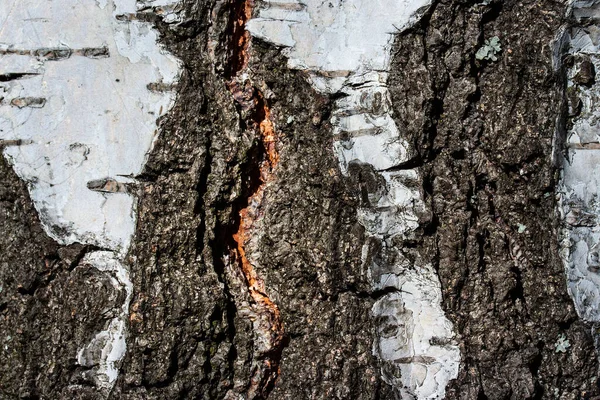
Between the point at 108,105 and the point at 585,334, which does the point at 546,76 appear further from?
the point at 108,105

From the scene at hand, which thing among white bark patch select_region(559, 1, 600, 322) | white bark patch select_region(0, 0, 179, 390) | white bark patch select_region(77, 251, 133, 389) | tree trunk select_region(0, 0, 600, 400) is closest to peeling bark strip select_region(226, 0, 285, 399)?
tree trunk select_region(0, 0, 600, 400)

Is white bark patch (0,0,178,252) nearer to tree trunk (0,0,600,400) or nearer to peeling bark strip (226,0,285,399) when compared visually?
tree trunk (0,0,600,400)

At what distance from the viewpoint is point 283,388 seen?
1.67 metres

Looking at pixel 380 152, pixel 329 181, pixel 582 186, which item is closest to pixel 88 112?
pixel 329 181

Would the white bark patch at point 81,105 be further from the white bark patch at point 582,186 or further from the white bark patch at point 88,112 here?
the white bark patch at point 582,186

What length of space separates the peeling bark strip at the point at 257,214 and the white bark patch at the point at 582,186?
2.40ft

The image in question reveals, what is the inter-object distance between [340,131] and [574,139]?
0.58m

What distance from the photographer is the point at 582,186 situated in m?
1.60

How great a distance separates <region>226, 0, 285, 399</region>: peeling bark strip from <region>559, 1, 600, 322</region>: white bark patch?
28.9 inches

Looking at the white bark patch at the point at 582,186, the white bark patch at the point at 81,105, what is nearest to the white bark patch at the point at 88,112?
the white bark patch at the point at 81,105

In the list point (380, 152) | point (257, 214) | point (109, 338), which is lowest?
point (109, 338)

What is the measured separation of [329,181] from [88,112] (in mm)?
615

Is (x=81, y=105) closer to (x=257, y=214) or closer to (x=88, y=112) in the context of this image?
(x=88, y=112)

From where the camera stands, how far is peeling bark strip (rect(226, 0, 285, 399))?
163 centimetres
